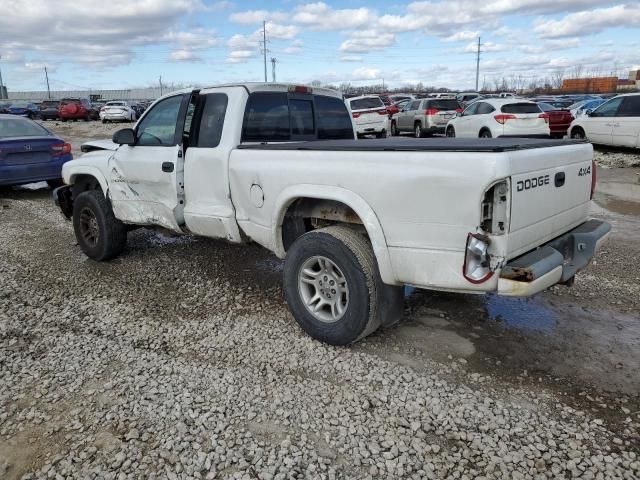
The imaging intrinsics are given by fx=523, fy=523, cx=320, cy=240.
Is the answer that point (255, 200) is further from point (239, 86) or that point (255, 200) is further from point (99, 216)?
point (99, 216)

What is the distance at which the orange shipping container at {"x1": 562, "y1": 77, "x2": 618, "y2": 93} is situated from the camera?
6806cm

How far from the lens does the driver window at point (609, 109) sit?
1442 centimetres

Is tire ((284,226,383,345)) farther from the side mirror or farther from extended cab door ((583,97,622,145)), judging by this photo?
extended cab door ((583,97,622,145))

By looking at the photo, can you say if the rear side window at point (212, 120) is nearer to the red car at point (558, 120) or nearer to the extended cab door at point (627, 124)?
the extended cab door at point (627, 124)

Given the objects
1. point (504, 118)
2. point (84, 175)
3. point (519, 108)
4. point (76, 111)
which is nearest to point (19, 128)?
point (84, 175)

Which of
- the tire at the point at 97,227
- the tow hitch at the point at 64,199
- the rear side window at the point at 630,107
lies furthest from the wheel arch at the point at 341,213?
the rear side window at the point at 630,107

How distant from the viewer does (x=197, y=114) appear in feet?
15.9

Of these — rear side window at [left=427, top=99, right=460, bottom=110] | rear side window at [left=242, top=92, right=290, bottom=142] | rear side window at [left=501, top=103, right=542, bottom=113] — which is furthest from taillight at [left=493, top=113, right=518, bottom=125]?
rear side window at [left=242, top=92, right=290, bottom=142]

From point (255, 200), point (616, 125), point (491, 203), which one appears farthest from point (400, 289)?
point (616, 125)

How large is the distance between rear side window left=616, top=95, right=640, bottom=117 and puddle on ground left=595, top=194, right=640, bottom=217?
18.5ft

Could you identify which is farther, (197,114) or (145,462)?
(197,114)

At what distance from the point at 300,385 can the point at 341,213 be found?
4.18 feet

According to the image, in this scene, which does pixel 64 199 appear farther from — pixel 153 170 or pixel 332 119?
pixel 332 119

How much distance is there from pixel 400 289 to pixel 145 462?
6.53 feet
